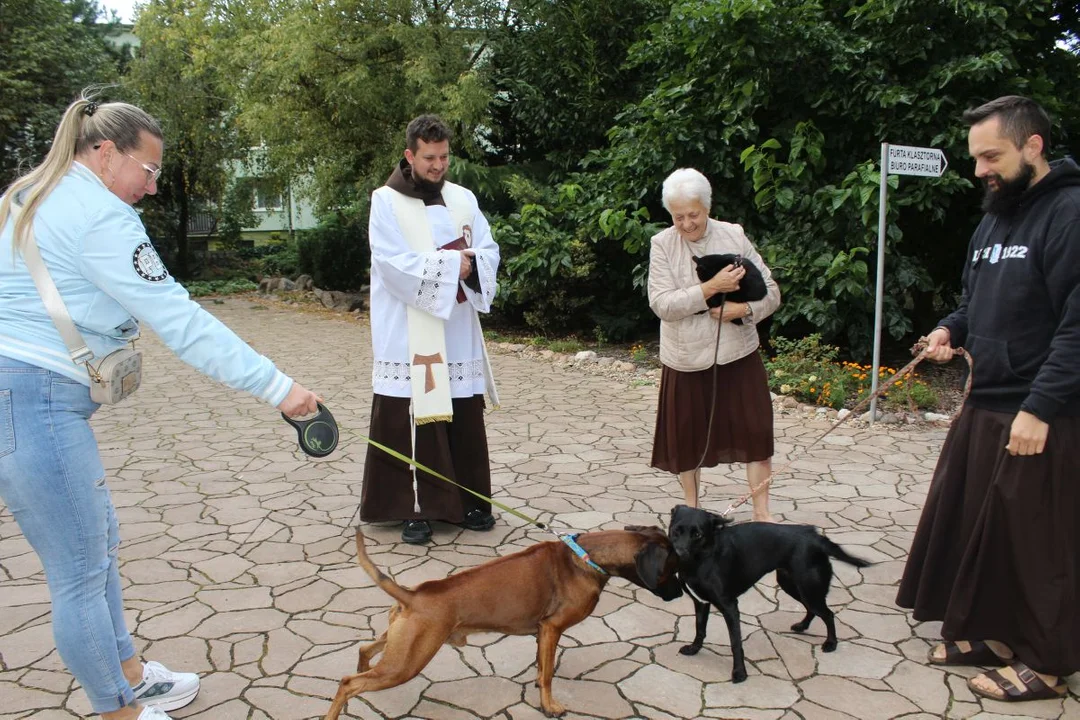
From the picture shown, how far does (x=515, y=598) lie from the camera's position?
9.61 ft

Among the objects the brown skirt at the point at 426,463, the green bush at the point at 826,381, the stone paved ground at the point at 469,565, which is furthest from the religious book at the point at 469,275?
the green bush at the point at 826,381

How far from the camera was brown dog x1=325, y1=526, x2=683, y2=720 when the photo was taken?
2.76m

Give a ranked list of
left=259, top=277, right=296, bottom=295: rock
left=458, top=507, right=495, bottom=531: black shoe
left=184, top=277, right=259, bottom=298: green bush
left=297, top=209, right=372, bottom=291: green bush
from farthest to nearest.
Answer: left=184, top=277, right=259, bottom=298: green bush → left=259, top=277, right=296, bottom=295: rock → left=297, top=209, right=372, bottom=291: green bush → left=458, top=507, right=495, bottom=531: black shoe

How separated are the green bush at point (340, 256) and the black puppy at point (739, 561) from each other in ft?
55.1

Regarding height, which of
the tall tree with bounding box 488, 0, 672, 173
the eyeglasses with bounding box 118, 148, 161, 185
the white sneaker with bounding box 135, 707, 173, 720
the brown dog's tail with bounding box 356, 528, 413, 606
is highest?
the tall tree with bounding box 488, 0, 672, 173

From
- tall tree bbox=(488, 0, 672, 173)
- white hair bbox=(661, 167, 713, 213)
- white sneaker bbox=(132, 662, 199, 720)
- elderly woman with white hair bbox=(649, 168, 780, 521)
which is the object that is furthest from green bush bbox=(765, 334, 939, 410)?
white sneaker bbox=(132, 662, 199, 720)

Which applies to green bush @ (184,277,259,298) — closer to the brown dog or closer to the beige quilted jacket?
the beige quilted jacket

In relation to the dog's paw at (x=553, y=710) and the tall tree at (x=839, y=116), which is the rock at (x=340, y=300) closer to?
the tall tree at (x=839, y=116)

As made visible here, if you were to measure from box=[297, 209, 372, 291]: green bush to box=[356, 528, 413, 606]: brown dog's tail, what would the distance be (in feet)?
55.5

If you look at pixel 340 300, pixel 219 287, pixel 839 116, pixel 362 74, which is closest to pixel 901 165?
pixel 839 116

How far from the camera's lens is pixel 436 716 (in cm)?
302

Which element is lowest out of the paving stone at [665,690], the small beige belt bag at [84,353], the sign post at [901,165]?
the paving stone at [665,690]

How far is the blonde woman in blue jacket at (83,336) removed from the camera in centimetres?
237

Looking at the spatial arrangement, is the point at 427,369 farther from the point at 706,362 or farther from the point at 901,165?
the point at 901,165
